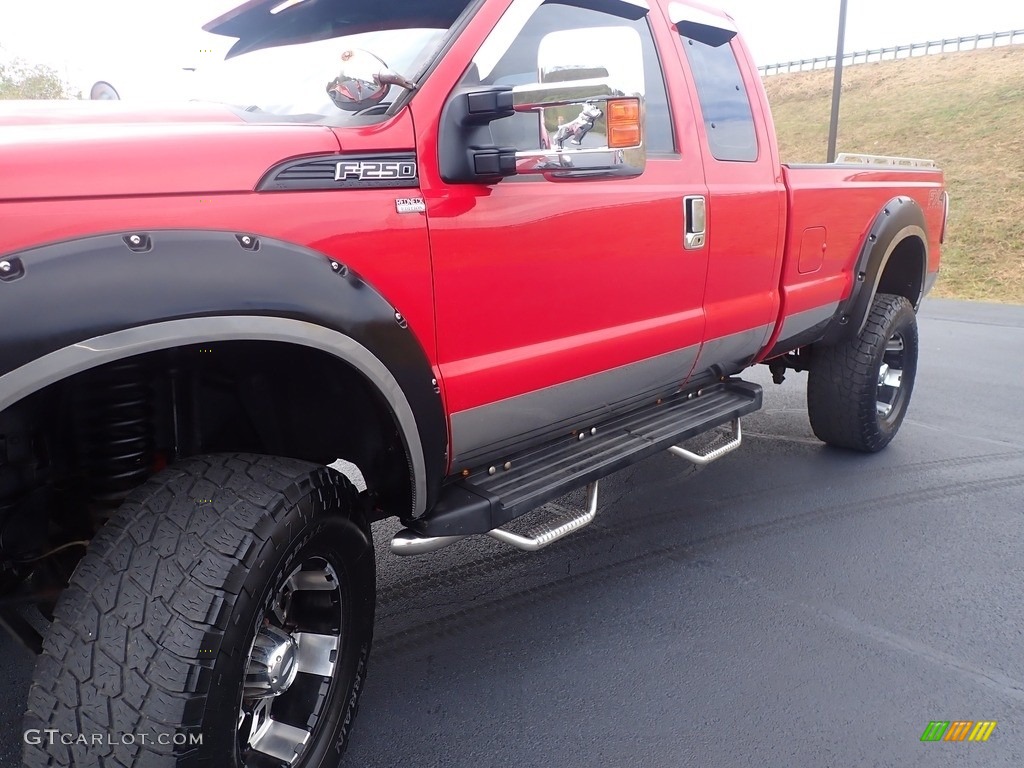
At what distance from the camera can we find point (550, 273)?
2316 millimetres

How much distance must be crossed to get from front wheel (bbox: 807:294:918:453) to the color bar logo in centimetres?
210

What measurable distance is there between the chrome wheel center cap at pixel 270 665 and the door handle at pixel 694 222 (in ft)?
5.93

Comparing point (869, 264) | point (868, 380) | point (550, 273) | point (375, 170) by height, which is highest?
point (375, 170)

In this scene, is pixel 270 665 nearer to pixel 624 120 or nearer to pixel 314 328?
pixel 314 328

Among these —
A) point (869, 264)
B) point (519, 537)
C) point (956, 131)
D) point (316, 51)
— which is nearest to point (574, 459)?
point (519, 537)

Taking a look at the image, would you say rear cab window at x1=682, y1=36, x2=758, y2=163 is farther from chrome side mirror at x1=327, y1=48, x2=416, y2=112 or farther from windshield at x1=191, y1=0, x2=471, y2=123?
chrome side mirror at x1=327, y1=48, x2=416, y2=112

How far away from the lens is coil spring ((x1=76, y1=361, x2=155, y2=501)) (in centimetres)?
177

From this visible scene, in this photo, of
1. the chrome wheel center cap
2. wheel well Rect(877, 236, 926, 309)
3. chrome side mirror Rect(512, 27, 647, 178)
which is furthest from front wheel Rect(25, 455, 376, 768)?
wheel well Rect(877, 236, 926, 309)

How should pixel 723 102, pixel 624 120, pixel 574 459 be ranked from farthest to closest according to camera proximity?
pixel 723 102 → pixel 574 459 → pixel 624 120

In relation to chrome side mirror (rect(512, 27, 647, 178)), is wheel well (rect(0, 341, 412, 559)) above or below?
below

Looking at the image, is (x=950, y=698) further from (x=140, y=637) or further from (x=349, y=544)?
(x=140, y=637)

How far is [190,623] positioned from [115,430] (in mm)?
558

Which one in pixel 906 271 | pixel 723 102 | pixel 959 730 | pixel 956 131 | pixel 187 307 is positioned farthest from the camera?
pixel 956 131

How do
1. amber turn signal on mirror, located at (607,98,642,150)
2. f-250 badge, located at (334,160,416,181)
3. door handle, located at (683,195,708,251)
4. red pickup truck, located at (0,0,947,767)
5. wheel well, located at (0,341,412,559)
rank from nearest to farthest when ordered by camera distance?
1. red pickup truck, located at (0,0,947,767)
2. wheel well, located at (0,341,412,559)
3. f-250 badge, located at (334,160,416,181)
4. amber turn signal on mirror, located at (607,98,642,150)
5. door handle, located at (683,195,708,251)
